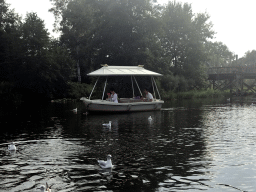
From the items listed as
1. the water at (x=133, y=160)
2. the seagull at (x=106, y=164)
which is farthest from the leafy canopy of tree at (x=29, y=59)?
the seagull at (x=106, y=164)

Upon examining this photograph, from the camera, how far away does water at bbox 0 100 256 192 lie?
9.47 m

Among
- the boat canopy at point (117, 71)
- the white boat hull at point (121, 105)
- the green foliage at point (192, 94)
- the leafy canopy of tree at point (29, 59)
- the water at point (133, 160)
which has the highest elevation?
the leafy canopy of tree at point (29, 59)

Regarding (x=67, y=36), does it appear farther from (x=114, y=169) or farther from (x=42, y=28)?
(x=114, y=169)

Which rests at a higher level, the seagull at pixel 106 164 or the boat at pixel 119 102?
the boat at pixel 119 102

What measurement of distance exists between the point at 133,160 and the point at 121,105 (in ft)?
64.5

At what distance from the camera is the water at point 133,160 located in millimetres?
9469

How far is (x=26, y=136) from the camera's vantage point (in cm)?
1855

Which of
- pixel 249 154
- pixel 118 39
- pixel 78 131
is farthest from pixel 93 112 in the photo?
pixel 118 39

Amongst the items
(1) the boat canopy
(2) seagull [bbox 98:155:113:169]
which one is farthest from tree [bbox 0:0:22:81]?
(2) seagull [bbox 98:155:113:169]

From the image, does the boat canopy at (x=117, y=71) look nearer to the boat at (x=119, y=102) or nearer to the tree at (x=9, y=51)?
the boat at (x=119, y=102)

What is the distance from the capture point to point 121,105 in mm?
31812

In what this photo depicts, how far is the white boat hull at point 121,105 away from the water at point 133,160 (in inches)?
408

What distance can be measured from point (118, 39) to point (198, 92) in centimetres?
2137

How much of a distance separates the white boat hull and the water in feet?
34.0
